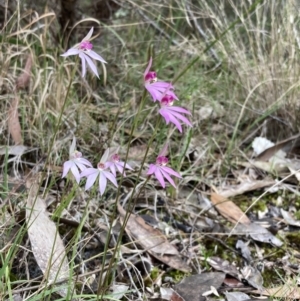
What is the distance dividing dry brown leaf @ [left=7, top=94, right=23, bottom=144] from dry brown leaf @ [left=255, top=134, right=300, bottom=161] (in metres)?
0.97

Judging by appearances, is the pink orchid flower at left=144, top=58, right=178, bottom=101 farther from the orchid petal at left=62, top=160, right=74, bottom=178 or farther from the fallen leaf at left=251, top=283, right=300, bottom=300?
the fallen leaf at left=251, top=283, right=300, bottom=300

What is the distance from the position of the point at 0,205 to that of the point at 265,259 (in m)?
0.83

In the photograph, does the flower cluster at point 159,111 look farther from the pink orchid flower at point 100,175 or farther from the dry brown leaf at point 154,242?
the dry brown leaf at point 154,242

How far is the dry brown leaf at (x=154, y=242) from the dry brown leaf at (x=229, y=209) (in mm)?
252

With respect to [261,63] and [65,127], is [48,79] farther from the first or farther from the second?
[261,63]

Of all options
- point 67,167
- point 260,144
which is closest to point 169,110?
point 67,167

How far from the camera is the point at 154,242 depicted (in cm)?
184

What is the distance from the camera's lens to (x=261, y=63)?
2574 millimetres

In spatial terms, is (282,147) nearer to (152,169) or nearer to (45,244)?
(45,244)

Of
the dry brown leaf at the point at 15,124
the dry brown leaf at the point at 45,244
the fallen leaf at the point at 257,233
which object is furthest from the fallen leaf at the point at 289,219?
the dry brown leaf at the point at 15,124

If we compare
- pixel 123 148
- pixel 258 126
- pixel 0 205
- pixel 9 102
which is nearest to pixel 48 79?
pixel 9 102

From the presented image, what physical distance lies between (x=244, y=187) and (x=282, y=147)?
36 centimetres

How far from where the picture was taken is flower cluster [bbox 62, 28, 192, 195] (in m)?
1.05

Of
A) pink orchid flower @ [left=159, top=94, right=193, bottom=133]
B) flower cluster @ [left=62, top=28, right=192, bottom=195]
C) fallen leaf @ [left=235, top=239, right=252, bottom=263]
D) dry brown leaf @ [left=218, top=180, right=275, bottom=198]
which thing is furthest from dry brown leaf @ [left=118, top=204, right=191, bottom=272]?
pink orchid flower @ [left=159, top=94, right=193, bottom=133]
